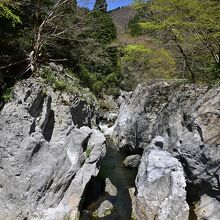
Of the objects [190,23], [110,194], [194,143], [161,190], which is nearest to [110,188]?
[110,194]

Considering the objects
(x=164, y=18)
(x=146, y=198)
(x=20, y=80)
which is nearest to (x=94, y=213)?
(x=146, y=198)

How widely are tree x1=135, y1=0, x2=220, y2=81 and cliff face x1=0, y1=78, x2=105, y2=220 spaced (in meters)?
7.76

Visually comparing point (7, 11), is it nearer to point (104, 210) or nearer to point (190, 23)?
point (104, 210)

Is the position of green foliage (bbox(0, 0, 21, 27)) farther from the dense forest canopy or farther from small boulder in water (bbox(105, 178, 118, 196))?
small boulder in water (bbox(105, 178, 118, 196))

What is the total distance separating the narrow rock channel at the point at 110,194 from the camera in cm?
1261

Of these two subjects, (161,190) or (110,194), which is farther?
(110,194)

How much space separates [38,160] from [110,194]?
15.4ft

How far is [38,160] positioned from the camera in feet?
36.9

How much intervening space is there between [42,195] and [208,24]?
11.0 metres

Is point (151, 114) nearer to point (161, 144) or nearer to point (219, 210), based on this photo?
point (161, 144)

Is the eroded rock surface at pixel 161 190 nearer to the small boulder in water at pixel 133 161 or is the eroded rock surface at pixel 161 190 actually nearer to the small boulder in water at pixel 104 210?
the small boulder in water at pixel 104 210

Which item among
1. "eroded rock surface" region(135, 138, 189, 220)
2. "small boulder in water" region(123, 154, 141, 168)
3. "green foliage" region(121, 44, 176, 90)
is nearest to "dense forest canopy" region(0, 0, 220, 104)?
"green foliage" region(121, 44, 176, 90)

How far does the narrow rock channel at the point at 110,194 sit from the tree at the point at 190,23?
25.7ft

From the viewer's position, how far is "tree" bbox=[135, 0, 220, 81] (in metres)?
15.3
